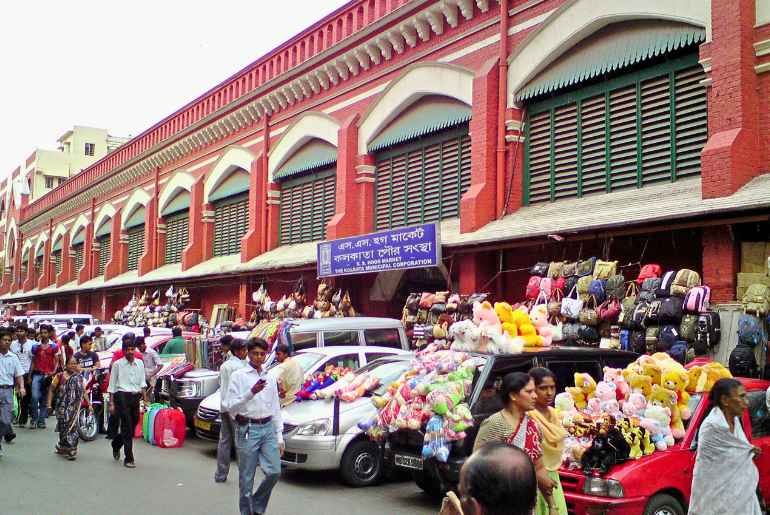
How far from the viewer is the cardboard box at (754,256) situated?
1047 centimetres

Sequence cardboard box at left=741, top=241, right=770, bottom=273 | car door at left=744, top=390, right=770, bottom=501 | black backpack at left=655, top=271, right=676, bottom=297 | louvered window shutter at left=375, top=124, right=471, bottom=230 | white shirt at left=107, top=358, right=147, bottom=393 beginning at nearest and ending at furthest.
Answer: car door at left=744, top=390, right=770, bottom=501, cardboard box at left=741, top=241, right=770, bottom=273, white shirt at left=107, top=358, right=147, bottom=393, black backpack at left=655, top=271, right=676, bottom=297, louvered window shutter at left=375, top=124, right=471, bottom=230

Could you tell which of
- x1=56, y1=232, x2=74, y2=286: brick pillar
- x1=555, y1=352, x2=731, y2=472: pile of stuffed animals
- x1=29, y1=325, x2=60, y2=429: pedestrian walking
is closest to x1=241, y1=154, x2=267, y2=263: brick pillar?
x1=29, y1=325, x2=60, y2=429: pedestrian walking

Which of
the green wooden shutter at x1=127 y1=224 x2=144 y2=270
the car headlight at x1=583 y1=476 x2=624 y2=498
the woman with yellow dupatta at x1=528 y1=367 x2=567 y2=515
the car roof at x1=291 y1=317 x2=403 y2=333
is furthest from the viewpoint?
the green wooden shutter at x1=127 y1=224 x2=144 y2=270

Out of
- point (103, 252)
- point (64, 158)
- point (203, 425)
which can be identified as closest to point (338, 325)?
point (203, 425)

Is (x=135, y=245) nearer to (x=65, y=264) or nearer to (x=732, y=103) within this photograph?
(x=65, y=264)

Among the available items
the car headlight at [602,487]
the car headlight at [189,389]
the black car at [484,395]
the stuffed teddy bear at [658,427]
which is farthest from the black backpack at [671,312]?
the car headlight at [189,389]

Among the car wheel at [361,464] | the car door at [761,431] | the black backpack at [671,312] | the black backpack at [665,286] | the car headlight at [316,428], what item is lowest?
the car wheel at [361,464]

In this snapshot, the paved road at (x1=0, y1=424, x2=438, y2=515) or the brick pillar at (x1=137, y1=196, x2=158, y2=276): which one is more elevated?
the brick pillar at (x1=137, y1=196, x2=158, y2=276)

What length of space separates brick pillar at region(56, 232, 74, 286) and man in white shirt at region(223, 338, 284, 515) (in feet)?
139

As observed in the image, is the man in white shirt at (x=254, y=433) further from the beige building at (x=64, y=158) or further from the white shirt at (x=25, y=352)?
the beige building at (x=64, y=158)

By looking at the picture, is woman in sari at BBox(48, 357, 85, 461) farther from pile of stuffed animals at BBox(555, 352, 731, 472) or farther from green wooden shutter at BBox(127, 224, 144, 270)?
green wooden shutter at BBox(127, 224, 144, 270)

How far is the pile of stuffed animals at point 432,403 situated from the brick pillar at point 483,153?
684 cm

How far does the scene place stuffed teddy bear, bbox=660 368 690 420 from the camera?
726cm

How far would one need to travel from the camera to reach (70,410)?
11297 millimetres
